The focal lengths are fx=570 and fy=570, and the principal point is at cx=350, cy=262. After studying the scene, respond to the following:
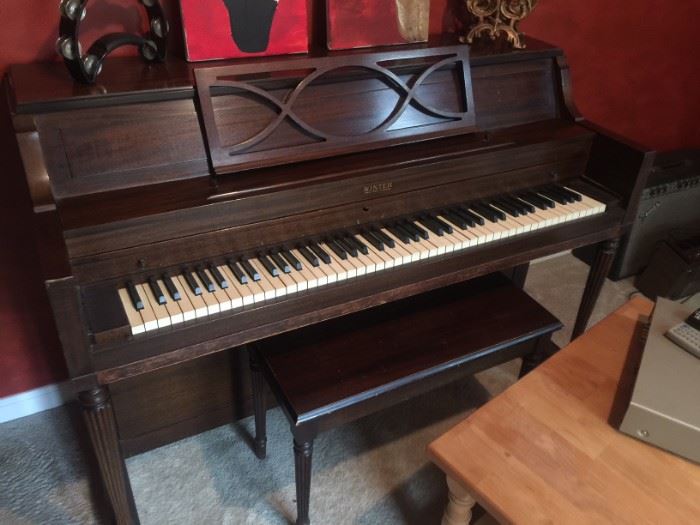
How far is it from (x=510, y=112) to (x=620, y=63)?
1.06m

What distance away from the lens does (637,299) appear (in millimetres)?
1506

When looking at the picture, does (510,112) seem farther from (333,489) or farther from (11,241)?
(11,241)

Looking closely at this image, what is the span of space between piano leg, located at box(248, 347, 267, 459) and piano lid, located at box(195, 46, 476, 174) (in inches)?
19.9

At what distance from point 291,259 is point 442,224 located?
0.41 metres

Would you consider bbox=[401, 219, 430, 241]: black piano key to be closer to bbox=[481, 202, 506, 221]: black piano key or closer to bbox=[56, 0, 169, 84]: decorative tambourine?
bbox=[481, 202, 506, 221]: black piano key

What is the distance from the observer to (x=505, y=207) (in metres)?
1.51

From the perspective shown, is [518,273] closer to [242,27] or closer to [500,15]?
[500,15]

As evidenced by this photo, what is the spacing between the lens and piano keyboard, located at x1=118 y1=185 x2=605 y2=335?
109 centimetres

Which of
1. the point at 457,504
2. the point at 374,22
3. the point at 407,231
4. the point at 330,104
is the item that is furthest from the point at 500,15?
the point at 457,504

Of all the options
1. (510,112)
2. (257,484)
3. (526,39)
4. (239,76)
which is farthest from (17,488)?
(526,39)

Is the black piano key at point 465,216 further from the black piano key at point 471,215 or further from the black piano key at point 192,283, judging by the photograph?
the black piano key at point 192,283

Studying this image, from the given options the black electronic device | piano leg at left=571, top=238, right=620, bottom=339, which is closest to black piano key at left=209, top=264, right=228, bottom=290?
piano leg at left=571, top=238, right=620, bottom=339

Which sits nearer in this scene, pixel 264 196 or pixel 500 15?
pixel 264 196

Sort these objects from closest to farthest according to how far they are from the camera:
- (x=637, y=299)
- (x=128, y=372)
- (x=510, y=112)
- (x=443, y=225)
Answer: (x=128, y=372) → (x=443, y=225) → (x=637, y=299) → (x=510, y=112)
